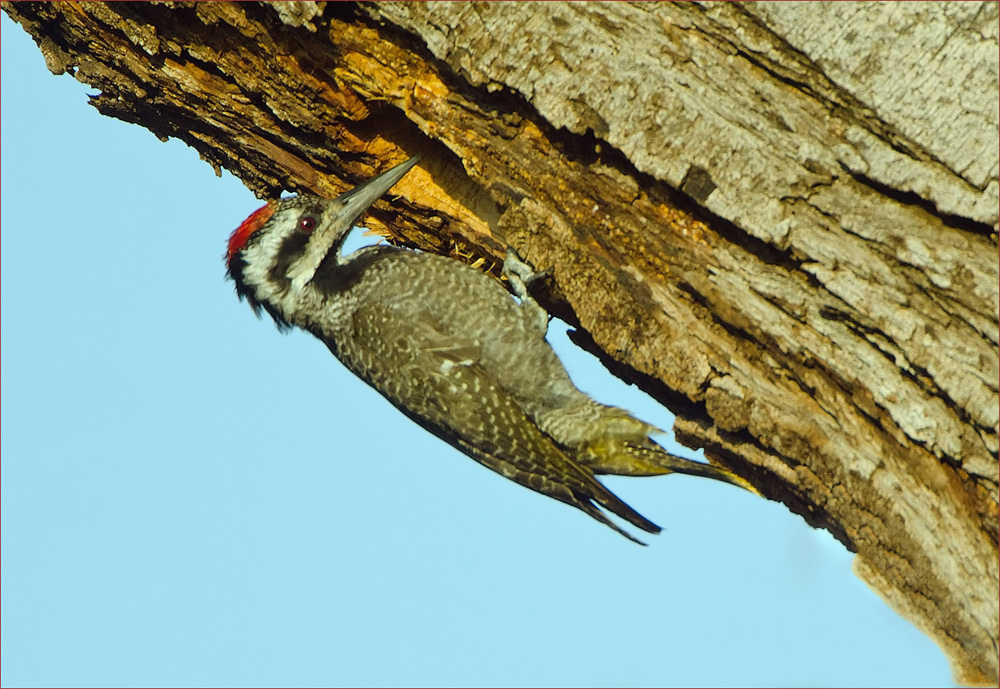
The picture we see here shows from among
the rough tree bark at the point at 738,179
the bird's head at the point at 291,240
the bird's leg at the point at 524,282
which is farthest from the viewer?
the bird's head at the point at 291,240

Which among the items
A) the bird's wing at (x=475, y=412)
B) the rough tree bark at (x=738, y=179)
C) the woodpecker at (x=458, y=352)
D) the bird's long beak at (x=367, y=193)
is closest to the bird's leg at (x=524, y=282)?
the woodpecker at (x=458, y=352)

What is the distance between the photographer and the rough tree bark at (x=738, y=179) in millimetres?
3398

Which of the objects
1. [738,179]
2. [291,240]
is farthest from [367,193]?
[738,179]

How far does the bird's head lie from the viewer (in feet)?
16.3

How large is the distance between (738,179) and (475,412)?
191 centimetres

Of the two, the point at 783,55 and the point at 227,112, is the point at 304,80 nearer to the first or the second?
the point at 227,112

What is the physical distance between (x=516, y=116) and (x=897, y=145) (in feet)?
5.24

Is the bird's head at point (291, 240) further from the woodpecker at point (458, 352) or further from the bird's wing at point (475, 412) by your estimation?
the bird's wing at point (475, 412)

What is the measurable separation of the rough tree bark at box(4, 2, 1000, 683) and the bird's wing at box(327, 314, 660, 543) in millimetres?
587

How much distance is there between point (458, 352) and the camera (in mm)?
5062

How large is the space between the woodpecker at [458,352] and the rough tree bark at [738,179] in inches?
13.5

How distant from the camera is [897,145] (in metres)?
3.44

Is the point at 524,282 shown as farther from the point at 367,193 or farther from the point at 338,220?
the point at 338,220

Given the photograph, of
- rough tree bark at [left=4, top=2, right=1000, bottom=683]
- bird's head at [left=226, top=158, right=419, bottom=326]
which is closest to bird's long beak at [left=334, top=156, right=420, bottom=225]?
bird's head at [left=226, top=158, right=419, bottom=326]
